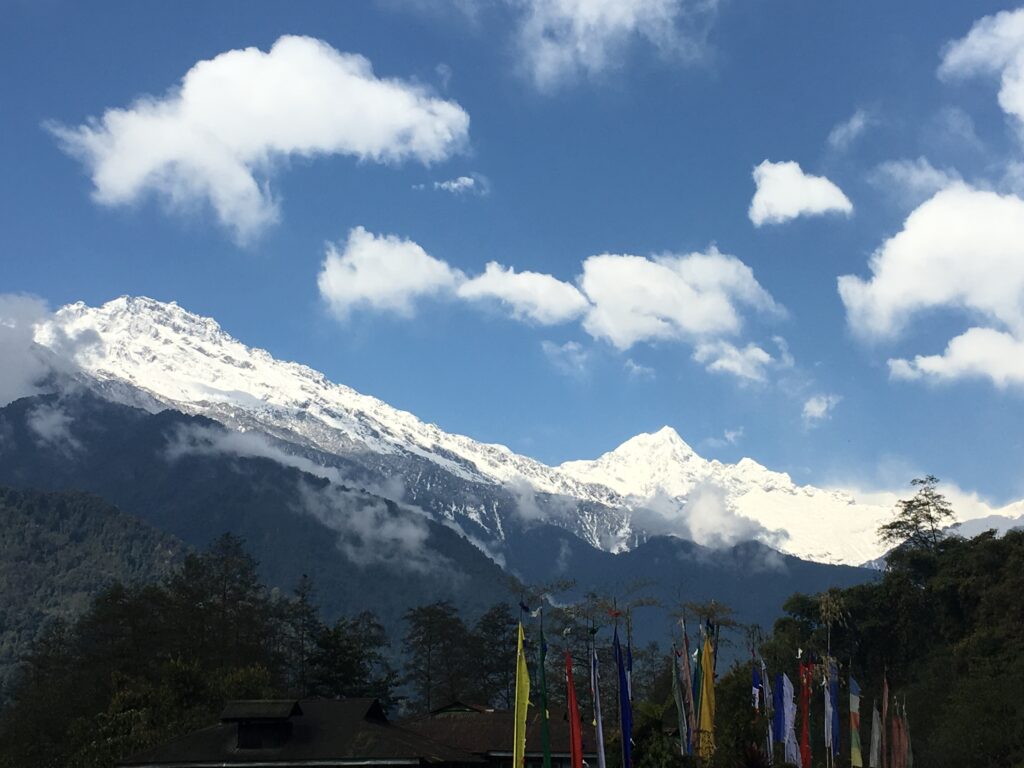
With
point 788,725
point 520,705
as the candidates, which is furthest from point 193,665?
point 520,705

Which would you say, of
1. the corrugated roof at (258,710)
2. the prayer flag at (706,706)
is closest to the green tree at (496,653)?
the corrugated roof at (258,710)

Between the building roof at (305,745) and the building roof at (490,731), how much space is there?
20.8 feet

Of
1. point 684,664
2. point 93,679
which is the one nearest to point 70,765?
point 93,679

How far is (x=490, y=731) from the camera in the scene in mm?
67875

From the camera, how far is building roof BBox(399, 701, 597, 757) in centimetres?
6532

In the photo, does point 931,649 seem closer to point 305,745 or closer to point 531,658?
point 531,658

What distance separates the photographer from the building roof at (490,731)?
65.3m

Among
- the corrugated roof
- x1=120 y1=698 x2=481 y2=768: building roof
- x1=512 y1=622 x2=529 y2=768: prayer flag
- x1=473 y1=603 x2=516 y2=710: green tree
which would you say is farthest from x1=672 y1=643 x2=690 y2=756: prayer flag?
x1=473 y1=603 x2=516 y2=710: green tree

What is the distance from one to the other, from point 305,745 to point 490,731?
49.0 ft

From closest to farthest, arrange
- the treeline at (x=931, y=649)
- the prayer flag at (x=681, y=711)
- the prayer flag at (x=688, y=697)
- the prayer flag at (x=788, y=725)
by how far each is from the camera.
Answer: the prayer flag at (x=681, y=711) → the prayer flag at (x=688, y=697) → the prayer flag at (x=788, y=725) → the treeline at (x=931, y=649)

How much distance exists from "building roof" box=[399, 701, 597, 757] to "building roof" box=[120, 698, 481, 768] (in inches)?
249

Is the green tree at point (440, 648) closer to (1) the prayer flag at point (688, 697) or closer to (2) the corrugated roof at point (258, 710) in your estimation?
(2) the corrugated roof at point (258, 710)

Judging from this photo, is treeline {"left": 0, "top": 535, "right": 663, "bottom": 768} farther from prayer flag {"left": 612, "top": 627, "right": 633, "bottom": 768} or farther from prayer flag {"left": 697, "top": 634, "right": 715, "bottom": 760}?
prayer flag {"left": 612, "top": 627, "right": 633, "bottom": 768}

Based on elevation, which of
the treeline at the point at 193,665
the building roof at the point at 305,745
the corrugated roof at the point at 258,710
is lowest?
the building roof at the point at 305,745
